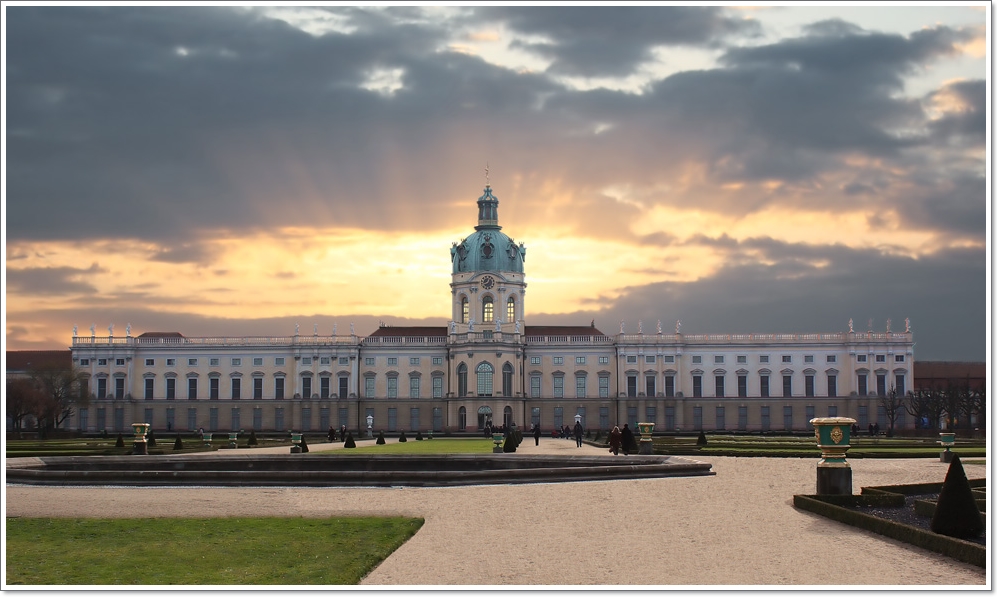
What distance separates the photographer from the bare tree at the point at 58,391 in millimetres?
85438

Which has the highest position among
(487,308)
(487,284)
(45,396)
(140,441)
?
(487,284)

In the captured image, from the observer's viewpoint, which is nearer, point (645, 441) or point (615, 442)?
point (615, 442)

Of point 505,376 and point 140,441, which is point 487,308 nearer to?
point 505,376

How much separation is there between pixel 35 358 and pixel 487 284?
43867 mm

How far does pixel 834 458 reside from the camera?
79.2 feet

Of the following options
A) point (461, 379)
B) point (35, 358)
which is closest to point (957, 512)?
point (461, 379)

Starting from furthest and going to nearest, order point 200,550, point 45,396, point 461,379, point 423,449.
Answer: point 461,379
point 45,396
point 423,449
point 200,550

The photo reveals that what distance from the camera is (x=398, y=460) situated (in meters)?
37.4

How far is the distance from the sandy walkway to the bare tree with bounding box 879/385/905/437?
2631 inches

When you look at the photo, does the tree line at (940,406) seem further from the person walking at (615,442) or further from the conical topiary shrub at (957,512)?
the conical topiary shrub at (957,512)

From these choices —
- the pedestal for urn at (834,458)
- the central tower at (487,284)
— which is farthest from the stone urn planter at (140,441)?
the central tower at (487,284)
